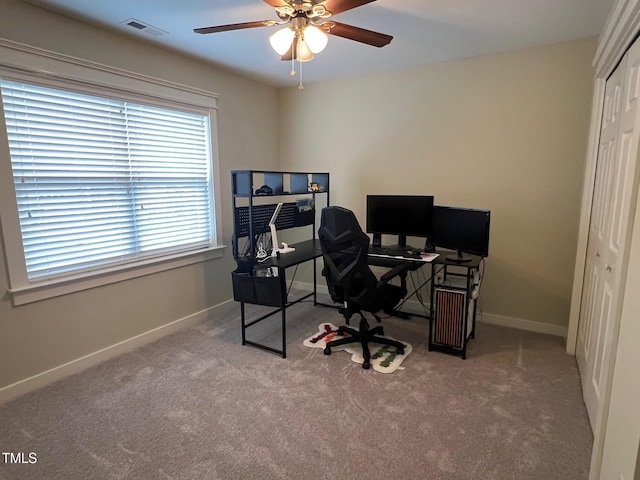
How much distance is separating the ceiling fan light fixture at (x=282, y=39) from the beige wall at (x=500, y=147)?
1.90 metres

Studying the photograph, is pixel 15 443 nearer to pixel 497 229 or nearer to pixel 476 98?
pixel 497 229

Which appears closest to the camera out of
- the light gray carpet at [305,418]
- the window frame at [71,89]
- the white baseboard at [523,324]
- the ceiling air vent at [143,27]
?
the light gray carpet at [305,418]

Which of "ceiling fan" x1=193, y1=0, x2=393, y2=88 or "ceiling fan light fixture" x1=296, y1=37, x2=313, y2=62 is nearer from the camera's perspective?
"ceiling fan" x1=193, y1=0, x2=393, y2=88

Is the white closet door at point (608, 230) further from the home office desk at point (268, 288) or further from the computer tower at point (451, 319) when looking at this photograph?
the home office desk at point (268, 288)

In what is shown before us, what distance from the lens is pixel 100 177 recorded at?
269 cm

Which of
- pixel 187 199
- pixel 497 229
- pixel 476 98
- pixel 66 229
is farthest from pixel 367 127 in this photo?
pixel 66 229

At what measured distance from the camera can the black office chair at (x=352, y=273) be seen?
2517 mm

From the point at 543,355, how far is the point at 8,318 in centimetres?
378

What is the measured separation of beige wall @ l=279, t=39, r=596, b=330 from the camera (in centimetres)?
295

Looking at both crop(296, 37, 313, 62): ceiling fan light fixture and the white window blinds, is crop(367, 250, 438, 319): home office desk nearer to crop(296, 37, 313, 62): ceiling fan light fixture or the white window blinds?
crop(296, 37, 313, 62): ceiling fan light fixture

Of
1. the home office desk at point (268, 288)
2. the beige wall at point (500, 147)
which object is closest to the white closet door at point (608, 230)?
the beige wall at point (500, 147)

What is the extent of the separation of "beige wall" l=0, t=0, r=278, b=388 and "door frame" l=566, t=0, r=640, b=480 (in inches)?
121

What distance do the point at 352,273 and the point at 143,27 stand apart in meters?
2.32

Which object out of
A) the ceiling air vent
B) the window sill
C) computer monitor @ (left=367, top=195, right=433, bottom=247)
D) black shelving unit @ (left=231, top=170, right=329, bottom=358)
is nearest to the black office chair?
black shelving unit @ (left=231, top=170, right=329, bottom=358)
